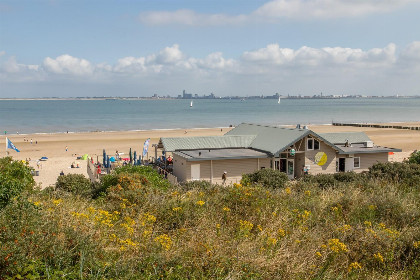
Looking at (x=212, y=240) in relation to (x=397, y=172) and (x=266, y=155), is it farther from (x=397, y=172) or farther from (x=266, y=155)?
(x=266, y=155)

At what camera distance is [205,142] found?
92.2ft

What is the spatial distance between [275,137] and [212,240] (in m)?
22.3

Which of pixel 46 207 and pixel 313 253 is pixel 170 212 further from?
pixel 313 253

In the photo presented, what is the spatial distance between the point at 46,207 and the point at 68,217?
3.19 ft

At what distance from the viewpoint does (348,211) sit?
9102mm

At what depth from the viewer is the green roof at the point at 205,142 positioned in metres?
27.2

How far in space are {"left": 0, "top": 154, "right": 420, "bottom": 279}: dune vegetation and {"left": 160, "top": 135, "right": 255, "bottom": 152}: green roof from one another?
58.1ft

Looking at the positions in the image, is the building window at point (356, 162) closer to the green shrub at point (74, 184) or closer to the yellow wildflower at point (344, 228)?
the green shrub at point (74, 184)

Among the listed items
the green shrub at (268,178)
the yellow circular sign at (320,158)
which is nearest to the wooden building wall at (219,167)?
the yellow circular sign at (320,158)

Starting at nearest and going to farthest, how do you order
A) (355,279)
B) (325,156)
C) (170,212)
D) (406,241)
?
(355,279)
(406,241)
(170,212)
(325,156)

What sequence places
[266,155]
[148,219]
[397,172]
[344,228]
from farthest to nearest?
[266,155]
[397,172]
[344,228]
[148,219]

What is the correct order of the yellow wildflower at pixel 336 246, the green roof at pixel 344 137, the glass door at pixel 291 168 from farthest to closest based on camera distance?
1. the green roof at pixel 344 137
2. the glass door at pixel 291 168
3. the yellow wildflower at pixel 336 246

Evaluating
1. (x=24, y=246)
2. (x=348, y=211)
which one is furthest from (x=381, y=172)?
(x=24, y=246)

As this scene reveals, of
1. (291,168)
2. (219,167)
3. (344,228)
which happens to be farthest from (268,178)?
(344,228)
